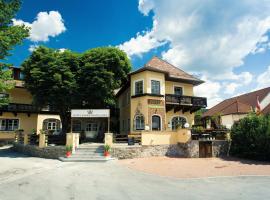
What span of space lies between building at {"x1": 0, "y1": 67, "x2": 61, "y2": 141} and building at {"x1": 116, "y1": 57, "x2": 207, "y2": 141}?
12351mm

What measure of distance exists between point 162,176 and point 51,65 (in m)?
14.7

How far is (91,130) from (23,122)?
9491 millimetres

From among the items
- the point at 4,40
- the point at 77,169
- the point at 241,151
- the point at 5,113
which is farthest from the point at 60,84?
the point at 241,151

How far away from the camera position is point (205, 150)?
18.3 m

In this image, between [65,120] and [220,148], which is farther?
[65,120]

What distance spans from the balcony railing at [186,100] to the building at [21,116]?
16.3 meters

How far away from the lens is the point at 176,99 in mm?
22766

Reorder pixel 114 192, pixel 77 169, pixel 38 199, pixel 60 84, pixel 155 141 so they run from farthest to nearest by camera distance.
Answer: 1. pixel 60 84
2. pixel 155 141
3. pixel 77 169
4. pixel 114 192
5. pixel 38 199

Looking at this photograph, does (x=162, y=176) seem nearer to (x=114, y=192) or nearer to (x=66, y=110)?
(x=114, y=192)

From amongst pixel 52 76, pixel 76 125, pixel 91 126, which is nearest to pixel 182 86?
pixel 91 126

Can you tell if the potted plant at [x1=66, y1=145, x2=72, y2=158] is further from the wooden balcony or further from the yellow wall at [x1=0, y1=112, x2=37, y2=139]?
the yellow wall at [x1=0, y1=112, x2=37, y2=139]

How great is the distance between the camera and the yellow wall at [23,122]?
91.7ft

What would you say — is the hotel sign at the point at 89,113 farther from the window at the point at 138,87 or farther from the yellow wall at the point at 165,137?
the window at the point at 138,87

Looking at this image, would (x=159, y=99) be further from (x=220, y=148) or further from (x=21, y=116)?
(x=21, y=116)
